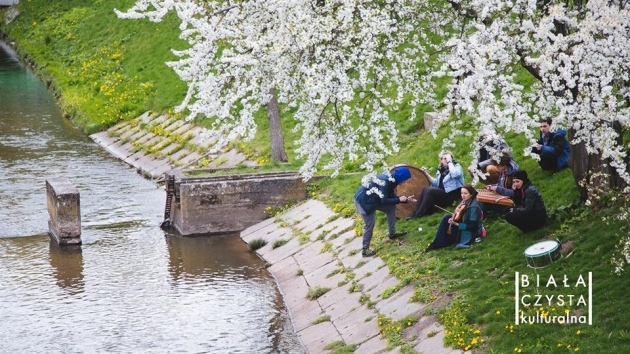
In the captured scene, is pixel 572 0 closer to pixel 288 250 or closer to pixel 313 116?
pixel 313 116

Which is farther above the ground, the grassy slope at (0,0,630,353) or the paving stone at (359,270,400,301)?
the grassy slope at (0,0,630,353)

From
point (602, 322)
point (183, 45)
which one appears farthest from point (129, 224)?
point (183, 45)

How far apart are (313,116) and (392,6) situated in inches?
85.6

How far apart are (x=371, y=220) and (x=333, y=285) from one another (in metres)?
1.41

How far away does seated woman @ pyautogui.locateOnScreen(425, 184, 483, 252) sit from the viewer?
20094mm

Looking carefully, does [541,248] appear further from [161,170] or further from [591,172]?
[161,170]

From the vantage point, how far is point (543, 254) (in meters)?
17.8

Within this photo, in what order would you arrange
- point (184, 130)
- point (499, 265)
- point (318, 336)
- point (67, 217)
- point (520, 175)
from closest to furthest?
point (499, 265) → point (318, 336) → point (520, 175) → point (67, 217) → point (184, 130)

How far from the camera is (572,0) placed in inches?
740

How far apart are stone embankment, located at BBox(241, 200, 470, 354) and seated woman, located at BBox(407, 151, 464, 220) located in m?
1.53

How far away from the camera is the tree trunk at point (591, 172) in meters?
18.7

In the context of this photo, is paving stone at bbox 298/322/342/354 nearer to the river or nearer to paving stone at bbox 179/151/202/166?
the river

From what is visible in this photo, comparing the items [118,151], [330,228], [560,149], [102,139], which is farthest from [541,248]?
[102,139]

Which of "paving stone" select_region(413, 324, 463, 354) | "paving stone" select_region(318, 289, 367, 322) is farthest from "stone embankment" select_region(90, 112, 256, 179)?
"paving stone" select_region(413, 324, 463, 354)
